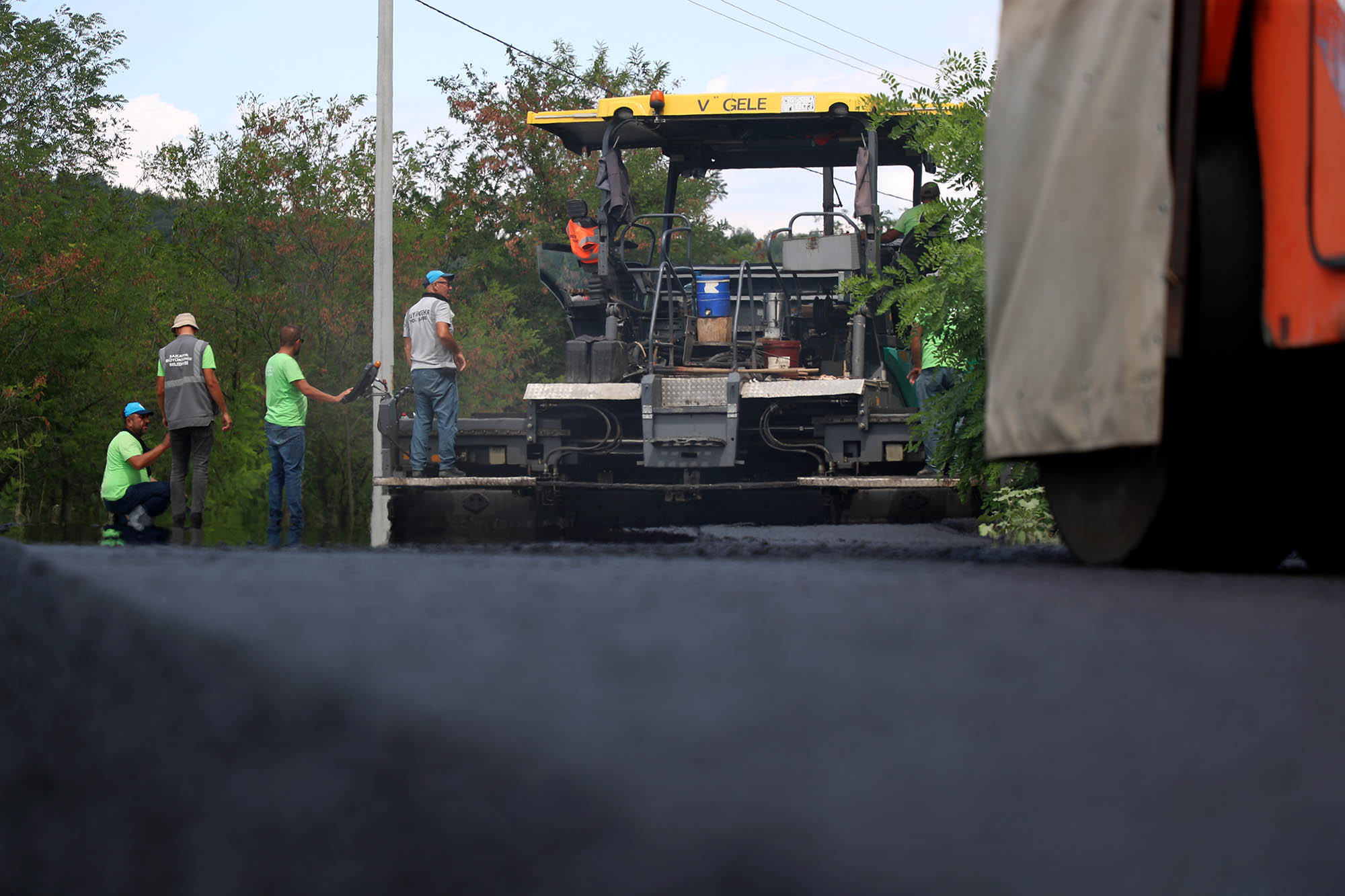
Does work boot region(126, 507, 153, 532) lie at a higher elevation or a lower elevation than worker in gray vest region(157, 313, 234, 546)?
lower

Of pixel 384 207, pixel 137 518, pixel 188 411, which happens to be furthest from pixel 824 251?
pixel 384 207

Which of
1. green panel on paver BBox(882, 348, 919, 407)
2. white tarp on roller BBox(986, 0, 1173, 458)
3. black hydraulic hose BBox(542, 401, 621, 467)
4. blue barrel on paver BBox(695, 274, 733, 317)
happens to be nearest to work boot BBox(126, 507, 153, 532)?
black hydraulic hose BBox(542, 401, 621, 467)

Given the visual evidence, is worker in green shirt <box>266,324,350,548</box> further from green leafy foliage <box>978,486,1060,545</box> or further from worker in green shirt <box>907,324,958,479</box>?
green leafy foliage <box>978,486,1060,545</box>

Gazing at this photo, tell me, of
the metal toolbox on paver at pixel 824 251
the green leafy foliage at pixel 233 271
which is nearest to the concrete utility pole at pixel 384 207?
the green leafy foliage at pixel 233 271

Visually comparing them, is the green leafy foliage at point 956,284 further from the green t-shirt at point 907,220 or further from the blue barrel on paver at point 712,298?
the blue barrel on paver at point 712,298

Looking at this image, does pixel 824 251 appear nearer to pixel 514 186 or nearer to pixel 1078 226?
pixel 1078 226

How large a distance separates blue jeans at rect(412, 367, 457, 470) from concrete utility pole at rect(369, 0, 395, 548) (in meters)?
4.10

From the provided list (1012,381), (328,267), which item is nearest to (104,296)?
(328,267)

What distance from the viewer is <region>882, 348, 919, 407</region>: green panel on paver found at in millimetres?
10211

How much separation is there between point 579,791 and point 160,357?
989 cm

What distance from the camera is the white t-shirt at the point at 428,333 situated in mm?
10273

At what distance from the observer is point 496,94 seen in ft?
88.2

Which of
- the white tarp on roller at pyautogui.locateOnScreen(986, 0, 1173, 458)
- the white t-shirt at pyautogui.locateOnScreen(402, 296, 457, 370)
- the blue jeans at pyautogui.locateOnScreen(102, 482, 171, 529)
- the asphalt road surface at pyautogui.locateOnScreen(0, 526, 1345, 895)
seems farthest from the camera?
the blue jeans at pyautogui.locateOnScreen(102, 482, 171, 529)

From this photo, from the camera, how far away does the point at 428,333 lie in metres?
10.5
